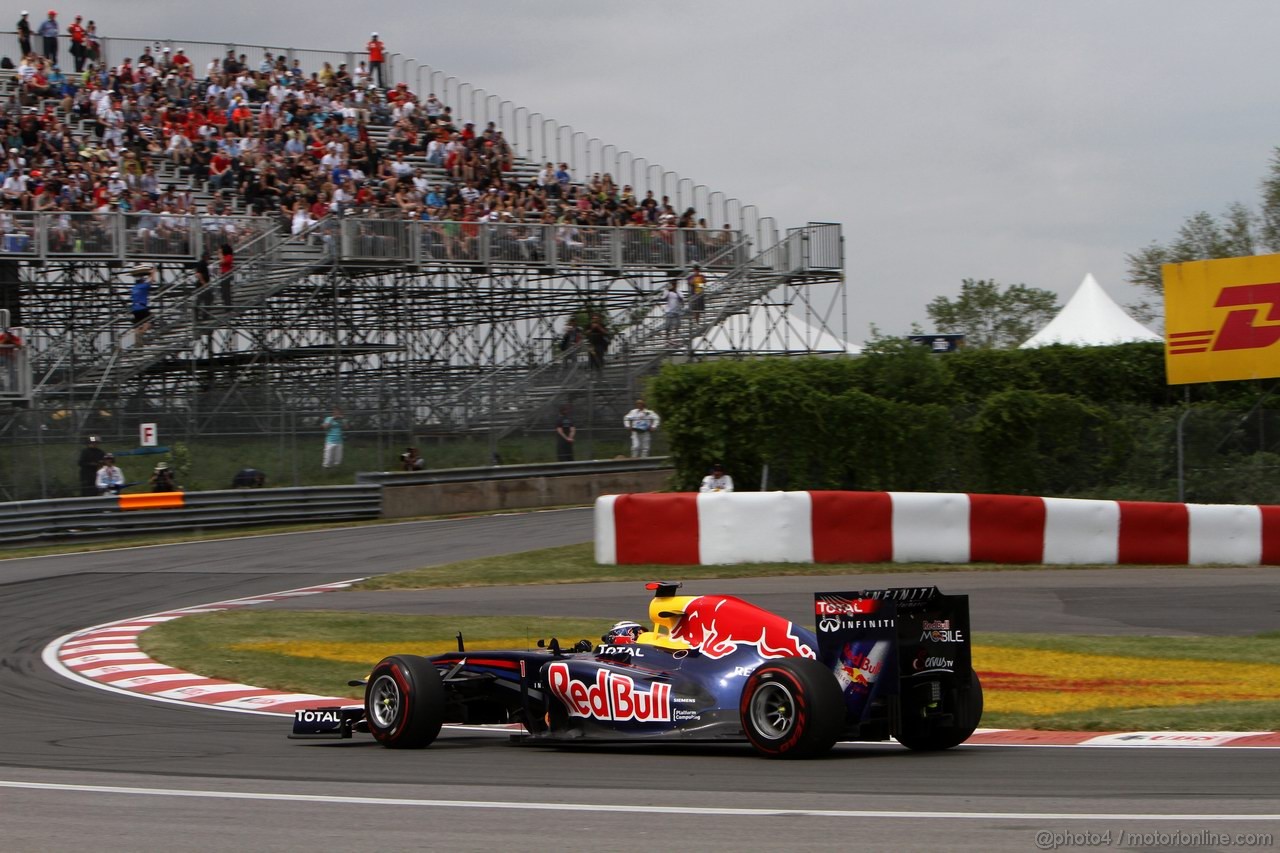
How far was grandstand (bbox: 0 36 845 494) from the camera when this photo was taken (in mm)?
28562

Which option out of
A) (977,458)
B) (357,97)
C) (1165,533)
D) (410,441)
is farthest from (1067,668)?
(357,97)

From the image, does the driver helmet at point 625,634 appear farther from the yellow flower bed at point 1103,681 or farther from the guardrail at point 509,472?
the guardrail at point 509,472

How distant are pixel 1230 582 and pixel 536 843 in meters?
13.4

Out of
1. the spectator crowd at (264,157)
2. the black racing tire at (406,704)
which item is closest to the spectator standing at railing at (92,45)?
the spectator crowd at (264,157)

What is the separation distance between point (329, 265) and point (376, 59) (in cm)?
1038

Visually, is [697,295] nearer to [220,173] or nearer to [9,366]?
[220,173]

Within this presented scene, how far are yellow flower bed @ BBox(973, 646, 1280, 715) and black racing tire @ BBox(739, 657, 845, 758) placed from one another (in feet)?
8.56

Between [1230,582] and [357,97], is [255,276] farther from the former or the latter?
[1230,582]

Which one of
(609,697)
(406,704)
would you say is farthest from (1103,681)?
(406,704)

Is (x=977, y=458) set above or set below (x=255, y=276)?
below

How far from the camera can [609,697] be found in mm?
8289

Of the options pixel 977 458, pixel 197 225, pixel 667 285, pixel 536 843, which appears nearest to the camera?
pixel 536 843

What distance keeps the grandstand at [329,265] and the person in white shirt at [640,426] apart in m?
0.56

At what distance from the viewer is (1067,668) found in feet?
38.1
